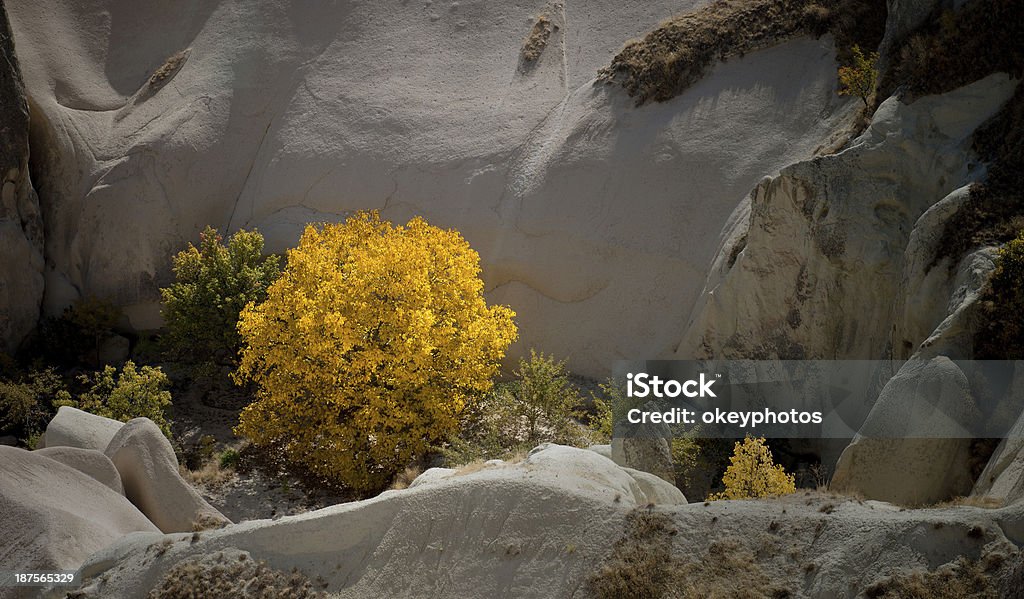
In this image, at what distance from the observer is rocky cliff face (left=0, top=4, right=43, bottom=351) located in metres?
29.0

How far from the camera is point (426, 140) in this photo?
29.5 metres

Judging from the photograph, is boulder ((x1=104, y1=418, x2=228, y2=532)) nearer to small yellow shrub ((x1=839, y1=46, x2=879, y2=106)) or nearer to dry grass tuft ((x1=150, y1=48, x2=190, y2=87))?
small yellow shrub ((x1=839, y1=46, x2=879, y2=106))

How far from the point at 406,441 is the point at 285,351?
313 cm

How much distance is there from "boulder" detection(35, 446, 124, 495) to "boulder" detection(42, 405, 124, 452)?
3.20 ft

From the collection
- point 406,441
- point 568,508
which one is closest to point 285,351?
point 406,441

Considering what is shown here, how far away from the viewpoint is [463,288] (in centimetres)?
2233

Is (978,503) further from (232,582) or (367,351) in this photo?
(367,351)

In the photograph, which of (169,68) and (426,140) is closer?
(426,140)

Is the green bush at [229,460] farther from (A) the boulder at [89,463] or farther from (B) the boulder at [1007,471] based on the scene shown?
(B) the boulder at [1007,471]

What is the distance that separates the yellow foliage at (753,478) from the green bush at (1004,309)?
12.3 ft

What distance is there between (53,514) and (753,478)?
11202 millimetres

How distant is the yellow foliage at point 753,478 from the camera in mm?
16781

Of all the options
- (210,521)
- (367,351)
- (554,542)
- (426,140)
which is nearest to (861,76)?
(426,140)

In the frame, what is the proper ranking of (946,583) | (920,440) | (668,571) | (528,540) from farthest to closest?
(920,440), (528,540), (668,571), (946,583)
